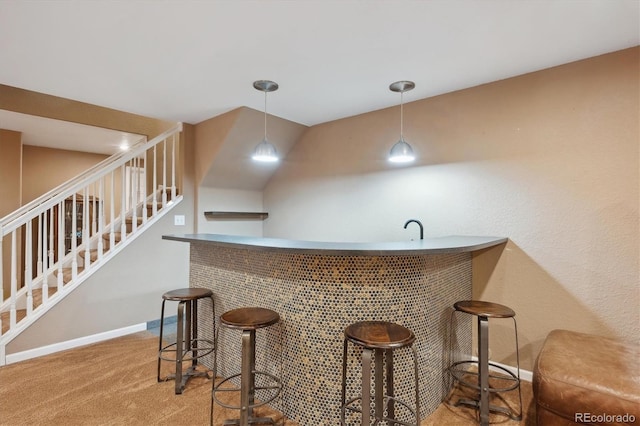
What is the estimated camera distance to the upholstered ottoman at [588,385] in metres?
1.47

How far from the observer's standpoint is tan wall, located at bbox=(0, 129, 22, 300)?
165 inches

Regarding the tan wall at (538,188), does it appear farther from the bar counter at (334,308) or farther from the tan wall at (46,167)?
the tan wall at (46,167)

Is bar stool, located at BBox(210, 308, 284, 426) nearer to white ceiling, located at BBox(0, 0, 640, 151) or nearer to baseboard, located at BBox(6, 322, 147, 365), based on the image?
white ceiling, located at BBox(0, 0, 640, 151)

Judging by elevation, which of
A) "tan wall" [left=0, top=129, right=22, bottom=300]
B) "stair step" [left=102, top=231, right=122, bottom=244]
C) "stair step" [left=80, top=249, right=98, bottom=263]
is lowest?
"stair step" [left=80, top=249, right=98, bottom=263]

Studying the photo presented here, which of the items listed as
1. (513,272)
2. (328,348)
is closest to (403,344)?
(328,348)

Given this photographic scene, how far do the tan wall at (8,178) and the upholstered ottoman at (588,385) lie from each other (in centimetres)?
584

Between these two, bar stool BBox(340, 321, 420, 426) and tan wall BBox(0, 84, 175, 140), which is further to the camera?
tan wall BBox(0, 84, 175, 140)

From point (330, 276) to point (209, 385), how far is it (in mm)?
1387

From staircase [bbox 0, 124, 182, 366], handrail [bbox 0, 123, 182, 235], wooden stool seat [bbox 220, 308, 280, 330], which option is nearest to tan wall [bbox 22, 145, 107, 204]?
staircase [bbox 0, 124, 182, 366]

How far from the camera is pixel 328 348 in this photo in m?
1.92

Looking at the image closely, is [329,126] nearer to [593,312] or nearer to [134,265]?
[134,265]

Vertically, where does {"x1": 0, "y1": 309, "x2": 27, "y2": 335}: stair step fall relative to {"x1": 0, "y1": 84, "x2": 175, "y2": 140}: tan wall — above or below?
below

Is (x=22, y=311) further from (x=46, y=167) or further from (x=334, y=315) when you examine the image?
(x=334, y=315)

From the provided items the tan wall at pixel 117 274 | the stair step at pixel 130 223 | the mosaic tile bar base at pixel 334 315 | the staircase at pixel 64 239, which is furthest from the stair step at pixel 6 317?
the mosaic tile bar base at pixel 334 315
